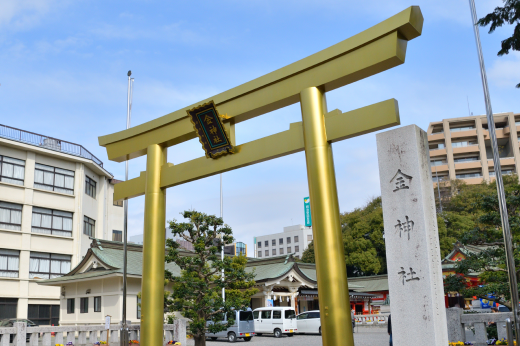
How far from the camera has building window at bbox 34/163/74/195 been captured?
28.5 meters

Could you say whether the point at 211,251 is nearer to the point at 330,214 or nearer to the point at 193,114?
the point at 193,114

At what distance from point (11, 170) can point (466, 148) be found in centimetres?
5235

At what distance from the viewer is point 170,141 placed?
27.7 ft

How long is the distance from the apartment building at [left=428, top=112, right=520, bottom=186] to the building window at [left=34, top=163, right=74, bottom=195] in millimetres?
43870

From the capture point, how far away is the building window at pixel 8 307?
25.6m

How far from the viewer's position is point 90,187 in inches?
1270

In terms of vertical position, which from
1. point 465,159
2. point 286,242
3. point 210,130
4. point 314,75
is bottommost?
point 210,130

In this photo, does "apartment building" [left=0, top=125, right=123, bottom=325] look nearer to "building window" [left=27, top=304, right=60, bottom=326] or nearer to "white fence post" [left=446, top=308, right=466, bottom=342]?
"building window" [left=27, top=304, right=60, bottom=326]

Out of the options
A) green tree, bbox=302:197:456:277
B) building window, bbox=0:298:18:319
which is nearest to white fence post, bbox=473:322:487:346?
building window, bbox=0:298:18:319

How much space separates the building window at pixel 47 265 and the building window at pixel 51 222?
142 cm

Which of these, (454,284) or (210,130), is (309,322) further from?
(210,130)

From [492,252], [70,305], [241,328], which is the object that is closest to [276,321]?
[241,328]

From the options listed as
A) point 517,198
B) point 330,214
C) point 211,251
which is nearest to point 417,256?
point 330,214

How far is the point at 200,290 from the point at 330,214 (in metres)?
9.75
